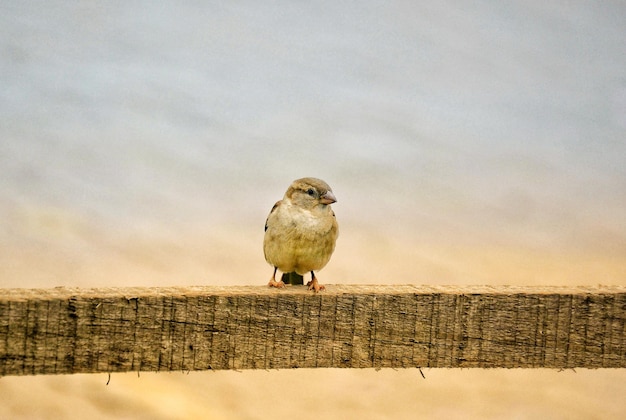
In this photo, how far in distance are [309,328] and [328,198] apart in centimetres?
147

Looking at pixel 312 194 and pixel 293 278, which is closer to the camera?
pixel 312 194

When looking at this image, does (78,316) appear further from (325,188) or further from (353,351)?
(325,188)

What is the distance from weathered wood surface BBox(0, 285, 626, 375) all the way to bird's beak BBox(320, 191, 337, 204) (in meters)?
1.19

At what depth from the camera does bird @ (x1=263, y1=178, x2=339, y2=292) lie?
149 inches

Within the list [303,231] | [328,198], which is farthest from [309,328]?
[328,198]

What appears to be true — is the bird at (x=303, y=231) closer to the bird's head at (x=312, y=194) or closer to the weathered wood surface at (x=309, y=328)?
the bird's head at (x=312, y=194)

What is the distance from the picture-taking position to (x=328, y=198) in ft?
12.6

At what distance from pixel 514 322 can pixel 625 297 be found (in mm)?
486

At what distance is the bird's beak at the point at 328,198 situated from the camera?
3.83 m

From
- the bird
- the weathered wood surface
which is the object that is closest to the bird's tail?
the bird

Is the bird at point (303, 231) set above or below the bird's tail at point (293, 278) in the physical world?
above

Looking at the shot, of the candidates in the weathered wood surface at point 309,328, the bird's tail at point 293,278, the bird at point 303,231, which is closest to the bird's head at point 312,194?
the bird at point 303,231

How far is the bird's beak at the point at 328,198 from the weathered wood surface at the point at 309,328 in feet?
3.90

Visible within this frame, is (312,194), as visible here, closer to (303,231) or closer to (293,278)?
(303,231)
